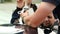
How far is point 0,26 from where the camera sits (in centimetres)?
85

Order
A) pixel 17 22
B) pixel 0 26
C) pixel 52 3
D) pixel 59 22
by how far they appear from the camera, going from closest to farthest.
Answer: pixel 52 3
pixel 59 22
pixel 17 22
pixel 0 26

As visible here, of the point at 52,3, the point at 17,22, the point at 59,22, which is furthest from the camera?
the point at 17,22

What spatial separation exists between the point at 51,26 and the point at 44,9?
0.20m

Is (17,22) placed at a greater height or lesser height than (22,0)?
lesser

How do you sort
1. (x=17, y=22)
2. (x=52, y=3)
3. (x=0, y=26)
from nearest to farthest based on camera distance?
1. (x=52, y=3)
2. (x=17, y=22)
3. (x=0, y=26)

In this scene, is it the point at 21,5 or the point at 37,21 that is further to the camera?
the point at 21,5

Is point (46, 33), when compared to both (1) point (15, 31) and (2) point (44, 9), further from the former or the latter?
(2) point (44, 9)

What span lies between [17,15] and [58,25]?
192 mm

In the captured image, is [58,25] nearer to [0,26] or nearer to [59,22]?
[59,22]

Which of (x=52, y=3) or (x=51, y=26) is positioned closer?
(x=52, y=3)

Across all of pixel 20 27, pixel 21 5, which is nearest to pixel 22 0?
pixel 21 5

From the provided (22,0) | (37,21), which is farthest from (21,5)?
(37,21)

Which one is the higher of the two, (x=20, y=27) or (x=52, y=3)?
(x=52, y=3)

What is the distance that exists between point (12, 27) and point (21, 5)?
126 millimetres
